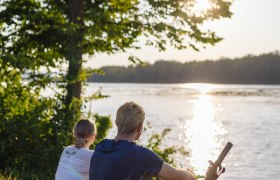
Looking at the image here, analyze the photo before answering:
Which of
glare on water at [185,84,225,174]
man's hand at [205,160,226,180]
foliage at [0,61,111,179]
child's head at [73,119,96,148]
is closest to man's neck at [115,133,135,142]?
man's hand at [205,160,226,180]

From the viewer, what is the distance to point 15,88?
14.9 meters

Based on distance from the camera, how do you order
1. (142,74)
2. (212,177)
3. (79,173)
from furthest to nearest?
(142,74)
(79,173)
(212,177)

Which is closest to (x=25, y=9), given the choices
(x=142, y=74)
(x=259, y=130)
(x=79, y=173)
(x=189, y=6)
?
(x=189, y=6)

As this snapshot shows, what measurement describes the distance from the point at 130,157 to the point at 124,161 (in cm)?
6

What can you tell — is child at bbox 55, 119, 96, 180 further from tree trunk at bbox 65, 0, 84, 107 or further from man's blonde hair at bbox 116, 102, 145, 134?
tree trunk at bbox 65, 0, 84, 107

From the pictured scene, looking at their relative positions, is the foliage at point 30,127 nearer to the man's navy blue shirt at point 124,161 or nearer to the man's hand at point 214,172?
the man's navy blue shirt at point 124,161

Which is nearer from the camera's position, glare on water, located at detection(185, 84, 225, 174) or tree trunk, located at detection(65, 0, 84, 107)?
tree trunk, located at detection(65, 0, 84, 107)

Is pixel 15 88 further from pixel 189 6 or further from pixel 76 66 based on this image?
pixel 189 6

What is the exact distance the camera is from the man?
3902mm

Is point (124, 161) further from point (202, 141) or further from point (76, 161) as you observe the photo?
point (202, 141)

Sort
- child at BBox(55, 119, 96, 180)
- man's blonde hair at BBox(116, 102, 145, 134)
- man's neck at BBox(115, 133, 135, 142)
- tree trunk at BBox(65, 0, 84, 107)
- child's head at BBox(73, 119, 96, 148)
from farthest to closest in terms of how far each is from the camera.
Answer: tree trunk at BBox(65, 0, 84, 107), child at BBox(55, 119, 96, 180), child's head at BBox(73, 119, 96, 148), man's neck at BBox(115, 133, 135, 142), man's blonde hair at BBox(116, 102, 145, 134)

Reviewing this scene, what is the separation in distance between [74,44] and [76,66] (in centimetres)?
66

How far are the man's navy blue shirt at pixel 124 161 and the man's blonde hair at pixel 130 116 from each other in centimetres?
15

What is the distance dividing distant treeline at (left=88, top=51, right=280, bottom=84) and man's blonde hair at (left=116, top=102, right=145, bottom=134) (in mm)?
130859
